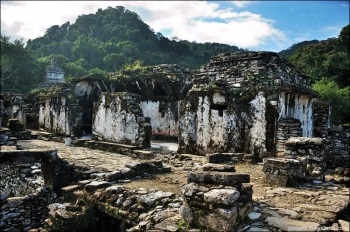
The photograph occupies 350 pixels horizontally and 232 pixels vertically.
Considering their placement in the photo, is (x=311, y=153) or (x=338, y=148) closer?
(x=311, y=153)

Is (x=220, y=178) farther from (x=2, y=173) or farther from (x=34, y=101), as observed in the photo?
(x=34, y=101)

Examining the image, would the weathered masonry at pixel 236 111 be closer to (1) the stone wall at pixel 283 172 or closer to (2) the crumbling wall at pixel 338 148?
(2) the crumbling wall at pixel 338 148

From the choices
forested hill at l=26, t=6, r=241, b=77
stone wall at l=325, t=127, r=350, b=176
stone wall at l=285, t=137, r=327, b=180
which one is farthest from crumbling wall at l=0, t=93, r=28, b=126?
forested hill at l=26, t=6, r=241, b=77

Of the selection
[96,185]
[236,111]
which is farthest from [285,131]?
[96,185]

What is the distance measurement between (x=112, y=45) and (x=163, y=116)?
37217 mm

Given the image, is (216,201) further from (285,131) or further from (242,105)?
(242,105)

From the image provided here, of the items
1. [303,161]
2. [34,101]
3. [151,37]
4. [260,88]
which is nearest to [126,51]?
[151,37]

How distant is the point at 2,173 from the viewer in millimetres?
8492

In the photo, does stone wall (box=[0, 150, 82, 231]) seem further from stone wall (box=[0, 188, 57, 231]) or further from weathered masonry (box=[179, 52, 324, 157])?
weathered masonry (box=[179, 52, 324, 157])

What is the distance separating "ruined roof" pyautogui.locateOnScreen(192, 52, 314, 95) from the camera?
966 cm

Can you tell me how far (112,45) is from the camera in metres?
51.4

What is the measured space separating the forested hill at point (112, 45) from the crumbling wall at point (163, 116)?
25215 millimetres

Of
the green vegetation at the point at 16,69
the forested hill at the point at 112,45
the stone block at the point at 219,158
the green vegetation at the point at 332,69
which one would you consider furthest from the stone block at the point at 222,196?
the green vegetation at the point at 16,69

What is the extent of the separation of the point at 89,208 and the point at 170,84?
1196 cm
